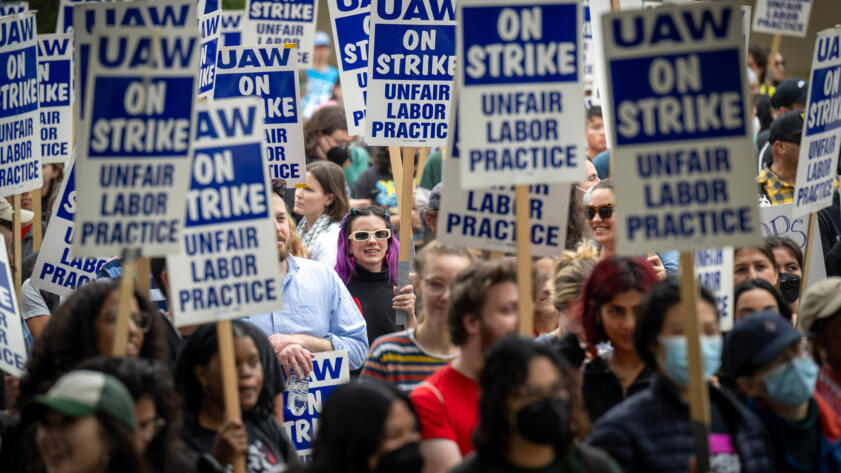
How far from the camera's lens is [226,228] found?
5398mm

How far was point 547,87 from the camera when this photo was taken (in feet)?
17.2

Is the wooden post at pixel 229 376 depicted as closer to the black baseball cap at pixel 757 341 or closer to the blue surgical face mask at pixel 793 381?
the black baseball cap at pixel 757 341

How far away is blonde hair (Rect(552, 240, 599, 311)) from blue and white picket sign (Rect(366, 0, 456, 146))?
6.33 ft

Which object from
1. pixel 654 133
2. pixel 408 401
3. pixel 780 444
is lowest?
pixel 780 444

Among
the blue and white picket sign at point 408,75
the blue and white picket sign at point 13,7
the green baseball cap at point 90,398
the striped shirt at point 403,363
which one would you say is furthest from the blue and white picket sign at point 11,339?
the blue and white picket sign at point 13,7

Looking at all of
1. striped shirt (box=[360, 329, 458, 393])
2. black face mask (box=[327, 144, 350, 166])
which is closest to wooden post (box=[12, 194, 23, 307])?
striped shirt (box=[360, 329, 458, 393])

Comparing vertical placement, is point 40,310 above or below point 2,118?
below

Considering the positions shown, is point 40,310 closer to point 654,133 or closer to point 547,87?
point 547,87

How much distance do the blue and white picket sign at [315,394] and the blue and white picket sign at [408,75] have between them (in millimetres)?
1736

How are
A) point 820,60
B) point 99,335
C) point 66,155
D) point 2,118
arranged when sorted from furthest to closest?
point 66,155 → point 2,118 → point 820,60 → point 99,335

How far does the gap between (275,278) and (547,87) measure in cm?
145

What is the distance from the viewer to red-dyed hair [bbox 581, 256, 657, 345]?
17.3ft

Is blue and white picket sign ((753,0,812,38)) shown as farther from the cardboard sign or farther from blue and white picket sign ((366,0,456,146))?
blue and white picket sign ((366,0,456,146))

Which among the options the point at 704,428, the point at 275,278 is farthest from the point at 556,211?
the point at 704,428
